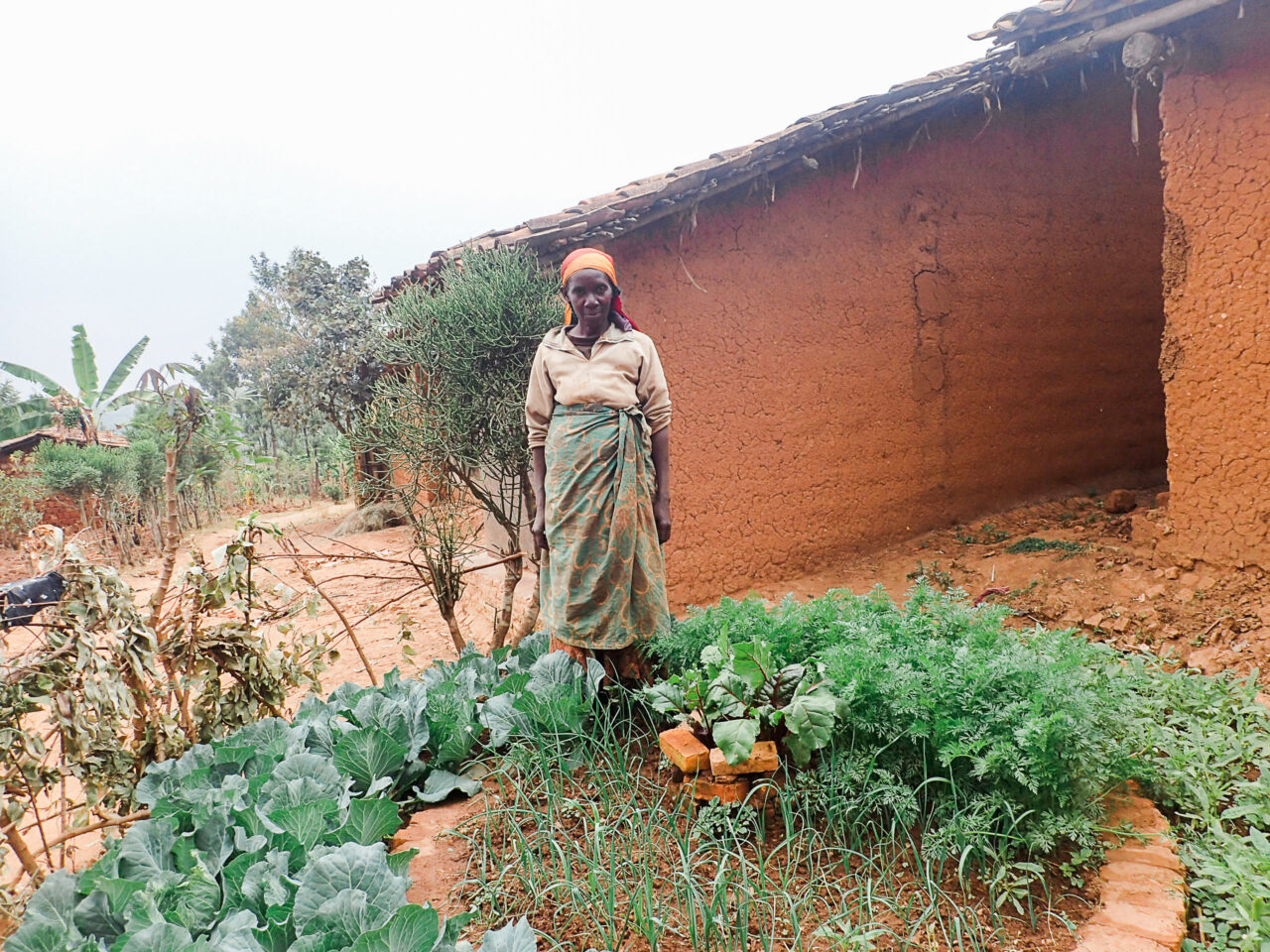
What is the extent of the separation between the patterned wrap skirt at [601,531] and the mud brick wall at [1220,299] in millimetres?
3113

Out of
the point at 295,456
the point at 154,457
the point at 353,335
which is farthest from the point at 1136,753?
the point at 295,456

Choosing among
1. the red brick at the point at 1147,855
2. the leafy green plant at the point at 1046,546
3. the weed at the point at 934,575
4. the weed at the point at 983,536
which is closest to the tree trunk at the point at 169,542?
the red brick at the point at 1147,855

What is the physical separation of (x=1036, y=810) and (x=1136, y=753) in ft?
1.91

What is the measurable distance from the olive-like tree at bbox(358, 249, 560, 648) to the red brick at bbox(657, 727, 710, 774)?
220cm

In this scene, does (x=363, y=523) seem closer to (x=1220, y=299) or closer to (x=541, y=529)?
(x=541, y=529)

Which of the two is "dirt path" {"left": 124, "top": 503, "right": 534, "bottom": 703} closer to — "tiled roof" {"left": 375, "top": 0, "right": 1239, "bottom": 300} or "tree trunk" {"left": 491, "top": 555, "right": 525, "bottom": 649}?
"tree trunk" {"left": 491, "top": 555, "right": 525, "bottom": 649}

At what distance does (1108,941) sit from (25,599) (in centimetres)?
295

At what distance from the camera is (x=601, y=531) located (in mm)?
2840

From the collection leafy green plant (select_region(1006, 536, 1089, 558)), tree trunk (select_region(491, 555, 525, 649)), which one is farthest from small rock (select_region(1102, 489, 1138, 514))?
tree trunk (select_region(491, 555, 525, 649))

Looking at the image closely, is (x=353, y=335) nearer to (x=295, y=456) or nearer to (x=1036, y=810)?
(x=295, y=456)

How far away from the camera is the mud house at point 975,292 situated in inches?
155

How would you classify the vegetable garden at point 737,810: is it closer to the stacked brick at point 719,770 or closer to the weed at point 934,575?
the stacked brick at point 719,770

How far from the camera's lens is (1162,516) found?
4.50m

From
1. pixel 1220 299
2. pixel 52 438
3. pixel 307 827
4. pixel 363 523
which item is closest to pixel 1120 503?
pixel 1220 299
